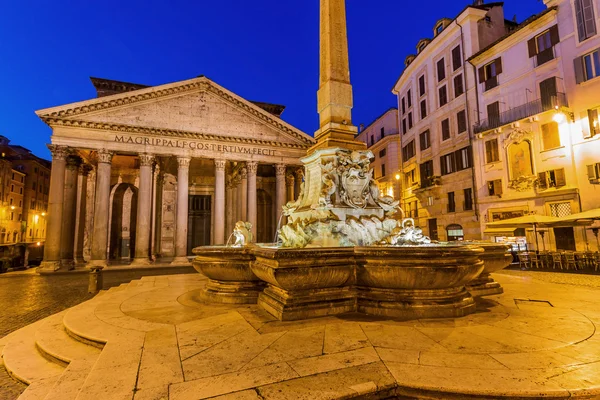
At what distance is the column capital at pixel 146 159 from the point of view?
73.8 feet

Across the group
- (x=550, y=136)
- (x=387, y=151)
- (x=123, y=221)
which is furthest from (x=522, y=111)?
(x=123, y=221)

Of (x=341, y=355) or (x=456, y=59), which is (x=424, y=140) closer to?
(x=456, y=59)

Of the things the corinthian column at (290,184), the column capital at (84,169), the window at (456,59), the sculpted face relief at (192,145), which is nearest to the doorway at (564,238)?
the window at (456,59)

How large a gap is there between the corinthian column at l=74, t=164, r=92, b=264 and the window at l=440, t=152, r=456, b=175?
27661mm

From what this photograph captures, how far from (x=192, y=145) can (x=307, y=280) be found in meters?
21.9

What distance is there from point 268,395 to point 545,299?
559cm

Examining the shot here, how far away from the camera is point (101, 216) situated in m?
21.0

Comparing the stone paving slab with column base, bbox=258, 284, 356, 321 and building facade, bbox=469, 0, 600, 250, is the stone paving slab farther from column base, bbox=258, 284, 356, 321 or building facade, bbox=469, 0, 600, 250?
building facade, bbox=469, 0, 600, 250

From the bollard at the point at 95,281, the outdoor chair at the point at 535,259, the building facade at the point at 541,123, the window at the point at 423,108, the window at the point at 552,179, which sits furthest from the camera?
the window at the point at 423,108

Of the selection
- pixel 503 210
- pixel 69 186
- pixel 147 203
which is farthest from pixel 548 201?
pixel 69 186

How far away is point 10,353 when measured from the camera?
13.2 ft

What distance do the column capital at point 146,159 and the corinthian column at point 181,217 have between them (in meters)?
1.90

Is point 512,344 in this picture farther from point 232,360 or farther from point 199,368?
point 199,368

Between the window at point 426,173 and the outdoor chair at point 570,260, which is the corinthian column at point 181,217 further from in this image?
the outdoor chair at point 570,260
